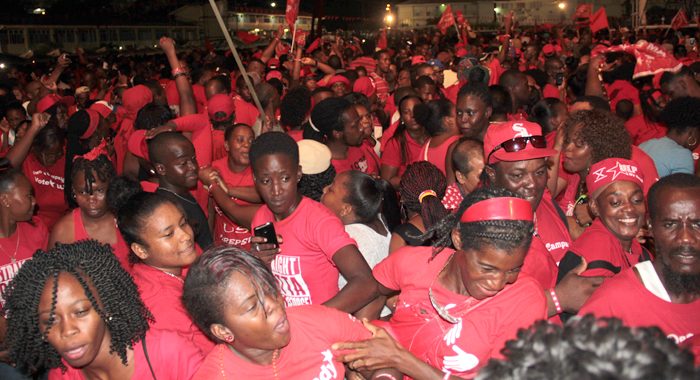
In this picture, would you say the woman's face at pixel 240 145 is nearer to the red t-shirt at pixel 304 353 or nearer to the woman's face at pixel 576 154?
the red t-shirt at pixel 304 353

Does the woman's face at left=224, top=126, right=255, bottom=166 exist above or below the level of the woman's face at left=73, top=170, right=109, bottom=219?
above

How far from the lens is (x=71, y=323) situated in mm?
1820

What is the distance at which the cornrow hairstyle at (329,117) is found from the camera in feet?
14.1

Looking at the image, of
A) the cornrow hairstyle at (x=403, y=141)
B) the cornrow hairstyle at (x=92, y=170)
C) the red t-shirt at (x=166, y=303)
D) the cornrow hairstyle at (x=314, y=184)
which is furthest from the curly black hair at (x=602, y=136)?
the cornrow hairstyle at (x=92, y=170)

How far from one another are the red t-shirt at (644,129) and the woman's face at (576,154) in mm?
2141

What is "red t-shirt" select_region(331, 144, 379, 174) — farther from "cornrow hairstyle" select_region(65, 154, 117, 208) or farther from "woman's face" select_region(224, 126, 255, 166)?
"cornrow hairstyle" select_region(65, 154, 117, 208)

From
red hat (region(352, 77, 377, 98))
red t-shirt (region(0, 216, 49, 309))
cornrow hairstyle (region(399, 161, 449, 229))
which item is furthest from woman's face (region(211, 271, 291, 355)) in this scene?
red hat (region(352, 77, 377, 98))

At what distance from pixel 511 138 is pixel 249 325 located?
1890 millimetres

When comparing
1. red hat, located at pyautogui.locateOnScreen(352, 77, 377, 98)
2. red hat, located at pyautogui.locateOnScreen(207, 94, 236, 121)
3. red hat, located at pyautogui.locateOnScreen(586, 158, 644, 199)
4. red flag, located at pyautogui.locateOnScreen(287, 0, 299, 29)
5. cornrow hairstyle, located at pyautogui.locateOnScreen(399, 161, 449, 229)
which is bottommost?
cornrow hairstyle, located at pyautogui.locateOnScreen(399, 161, 449, 229)

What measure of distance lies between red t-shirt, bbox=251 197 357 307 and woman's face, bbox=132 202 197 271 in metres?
0.49

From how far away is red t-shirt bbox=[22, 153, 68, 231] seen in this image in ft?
14.5

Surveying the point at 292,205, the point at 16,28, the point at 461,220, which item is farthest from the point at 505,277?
the point at 16,28

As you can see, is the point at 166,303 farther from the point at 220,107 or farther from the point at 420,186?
the point at 220,107

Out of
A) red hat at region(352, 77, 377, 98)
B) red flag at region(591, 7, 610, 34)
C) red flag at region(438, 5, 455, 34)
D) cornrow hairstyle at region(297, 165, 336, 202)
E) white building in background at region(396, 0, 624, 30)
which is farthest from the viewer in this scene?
white building in background at region(396, 0, 624, 30)
